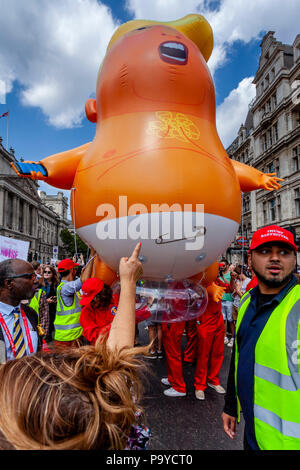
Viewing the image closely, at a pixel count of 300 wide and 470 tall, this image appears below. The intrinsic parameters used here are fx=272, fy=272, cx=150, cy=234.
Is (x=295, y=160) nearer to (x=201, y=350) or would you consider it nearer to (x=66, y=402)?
(x=201, y=350)

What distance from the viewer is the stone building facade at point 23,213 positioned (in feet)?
147

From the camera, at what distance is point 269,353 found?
142cm

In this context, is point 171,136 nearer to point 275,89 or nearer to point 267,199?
point 267,199

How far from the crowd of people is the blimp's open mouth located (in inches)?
67.2

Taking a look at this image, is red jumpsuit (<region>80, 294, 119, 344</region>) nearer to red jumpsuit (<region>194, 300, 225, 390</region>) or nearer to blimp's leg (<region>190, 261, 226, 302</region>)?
blimp's leg (<region>190, 261, 226, 302</region>)

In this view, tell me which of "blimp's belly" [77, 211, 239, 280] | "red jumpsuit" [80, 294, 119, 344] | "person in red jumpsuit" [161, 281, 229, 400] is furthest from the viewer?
"person in red jumpsuit" [161, 281, 229, 400]

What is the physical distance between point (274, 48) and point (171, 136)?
31.0m

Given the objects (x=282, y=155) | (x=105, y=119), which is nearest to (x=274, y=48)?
(x=282, y=155)

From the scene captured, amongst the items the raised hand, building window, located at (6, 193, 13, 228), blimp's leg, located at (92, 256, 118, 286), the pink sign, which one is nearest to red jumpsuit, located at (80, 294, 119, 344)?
blimp's leg, located at (92, 256, 118, 286)

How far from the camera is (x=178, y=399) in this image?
351cm

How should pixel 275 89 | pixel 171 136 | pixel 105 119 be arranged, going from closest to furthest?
pixel 171 136, pixel 105 119, pixel 275 89

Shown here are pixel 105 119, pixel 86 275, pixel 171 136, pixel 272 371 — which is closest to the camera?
pixel 272 371

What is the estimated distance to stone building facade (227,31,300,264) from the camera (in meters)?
22.2
